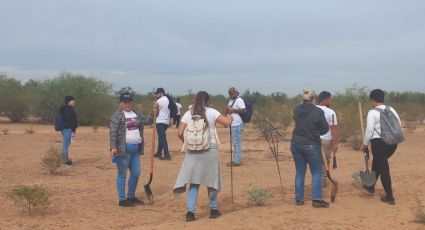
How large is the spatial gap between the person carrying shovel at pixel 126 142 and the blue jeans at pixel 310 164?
231 cm

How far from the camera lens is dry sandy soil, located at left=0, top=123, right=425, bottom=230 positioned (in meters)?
7.03

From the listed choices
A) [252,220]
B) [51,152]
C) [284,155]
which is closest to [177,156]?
[284,155]

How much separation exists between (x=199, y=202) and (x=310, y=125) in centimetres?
216

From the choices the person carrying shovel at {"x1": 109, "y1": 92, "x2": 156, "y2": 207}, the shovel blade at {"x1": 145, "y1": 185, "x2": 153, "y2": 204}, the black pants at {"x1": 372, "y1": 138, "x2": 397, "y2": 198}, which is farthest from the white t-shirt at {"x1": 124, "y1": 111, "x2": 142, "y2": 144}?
the black pants at {"x1": 372, "y1": 138, "x2": 397, "y2": 198}

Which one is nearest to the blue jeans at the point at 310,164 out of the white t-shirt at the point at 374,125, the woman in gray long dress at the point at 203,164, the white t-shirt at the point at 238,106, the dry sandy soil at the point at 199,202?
the dry sandy soil at the point at 199,202

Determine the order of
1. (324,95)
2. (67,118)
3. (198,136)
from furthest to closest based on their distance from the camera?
(67,118), (324,95), (198,136)

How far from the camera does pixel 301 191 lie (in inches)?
312

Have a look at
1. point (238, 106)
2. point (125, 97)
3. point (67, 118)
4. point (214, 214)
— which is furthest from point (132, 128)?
point (67, 118)

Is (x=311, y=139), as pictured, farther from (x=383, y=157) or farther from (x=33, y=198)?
(x=33, y=198)

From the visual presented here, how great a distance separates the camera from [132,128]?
7.95 meters

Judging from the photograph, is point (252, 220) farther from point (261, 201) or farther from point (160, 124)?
point (160, 124)

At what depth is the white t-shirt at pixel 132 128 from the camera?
25.9ft

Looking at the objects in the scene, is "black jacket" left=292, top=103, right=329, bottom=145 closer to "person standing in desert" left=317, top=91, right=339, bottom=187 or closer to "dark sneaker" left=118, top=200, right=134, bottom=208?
"person standing in desert" left=317, top=91, right=339, bottom=187

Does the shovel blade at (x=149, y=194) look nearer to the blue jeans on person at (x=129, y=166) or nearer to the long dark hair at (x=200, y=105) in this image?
the blue jeans on person at (x=129, y=166)
